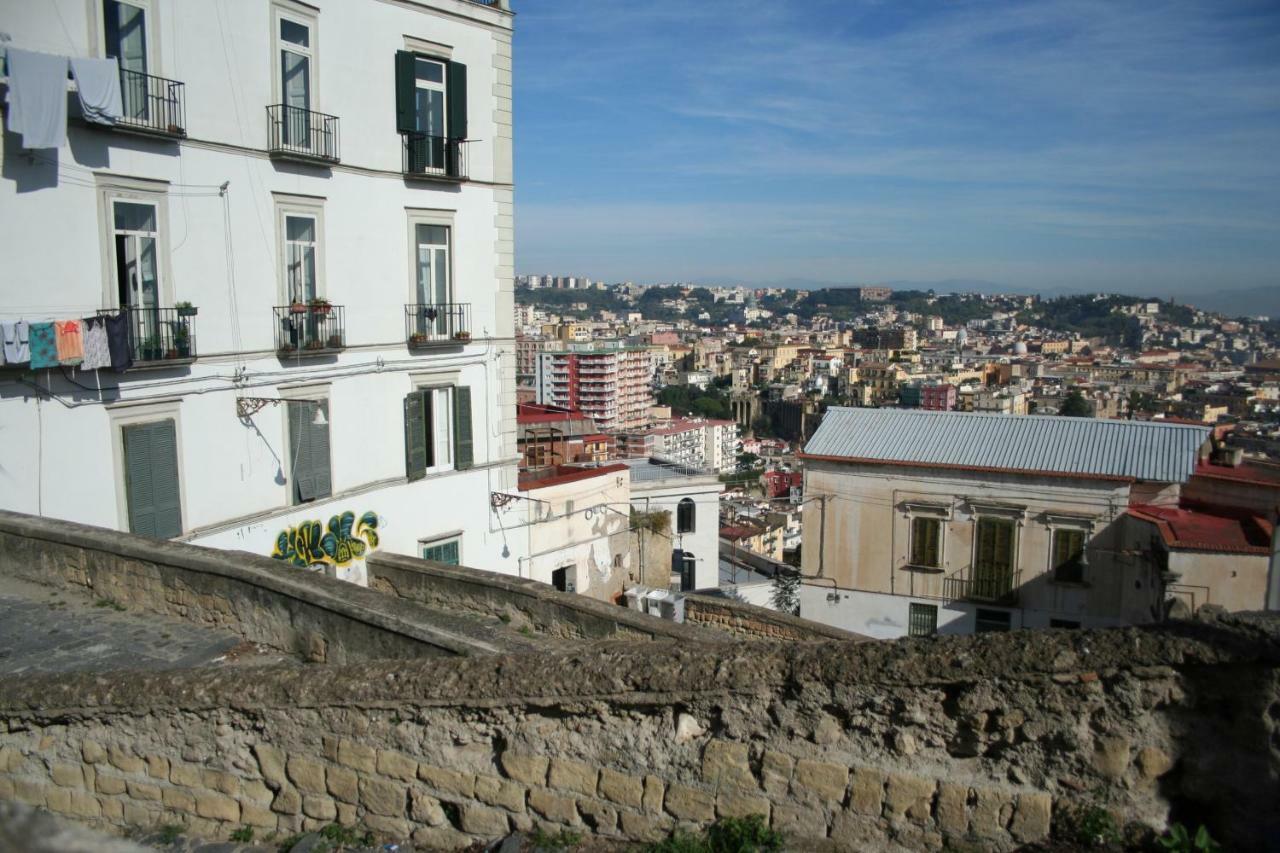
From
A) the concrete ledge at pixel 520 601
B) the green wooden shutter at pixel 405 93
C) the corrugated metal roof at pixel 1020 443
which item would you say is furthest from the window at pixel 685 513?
the green wooden shutter at pixel 405 93

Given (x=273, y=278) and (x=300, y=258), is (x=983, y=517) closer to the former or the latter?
(x=300, y=258)

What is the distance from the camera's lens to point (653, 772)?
5.22 metres

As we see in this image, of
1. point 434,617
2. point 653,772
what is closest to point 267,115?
point 434,617

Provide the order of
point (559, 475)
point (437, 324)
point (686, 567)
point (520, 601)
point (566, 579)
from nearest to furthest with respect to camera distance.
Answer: point (520, 601) < point (437, 324) < point (566, 579) < point (559, 475) < point (686, 567)

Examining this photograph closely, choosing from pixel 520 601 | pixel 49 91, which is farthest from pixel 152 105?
pixel 520 601

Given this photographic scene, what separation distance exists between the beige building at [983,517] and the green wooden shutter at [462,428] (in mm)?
8617

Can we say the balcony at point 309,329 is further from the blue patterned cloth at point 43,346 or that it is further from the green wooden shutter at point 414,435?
the blue patterned cloth at point 43,346

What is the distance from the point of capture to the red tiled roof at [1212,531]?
56.4 feet

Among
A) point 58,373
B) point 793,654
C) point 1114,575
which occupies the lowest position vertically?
point 1114,575

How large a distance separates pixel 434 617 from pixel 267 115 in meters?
8.07

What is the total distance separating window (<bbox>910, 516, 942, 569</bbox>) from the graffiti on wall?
12.0 m

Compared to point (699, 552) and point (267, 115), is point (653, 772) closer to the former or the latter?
point (267, 115)

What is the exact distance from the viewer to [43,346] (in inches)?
417

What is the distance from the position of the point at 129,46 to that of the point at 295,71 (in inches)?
98.0
